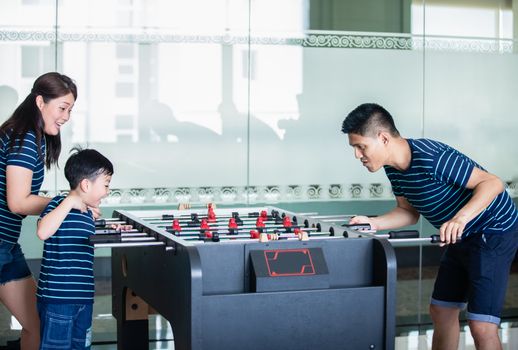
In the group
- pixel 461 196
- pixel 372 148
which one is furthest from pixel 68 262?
pixel 461 196

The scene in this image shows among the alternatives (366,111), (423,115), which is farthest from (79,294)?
(423,115)

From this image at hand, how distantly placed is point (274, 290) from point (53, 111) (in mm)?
1216

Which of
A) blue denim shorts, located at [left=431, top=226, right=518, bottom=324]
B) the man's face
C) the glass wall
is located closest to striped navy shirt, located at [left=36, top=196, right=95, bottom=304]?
the man's face

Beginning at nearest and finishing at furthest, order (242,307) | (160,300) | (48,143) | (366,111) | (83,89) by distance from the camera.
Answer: (242,307)
(160,300)
(366,111)
(48,143)
(83,89)

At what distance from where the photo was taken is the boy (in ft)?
10.9

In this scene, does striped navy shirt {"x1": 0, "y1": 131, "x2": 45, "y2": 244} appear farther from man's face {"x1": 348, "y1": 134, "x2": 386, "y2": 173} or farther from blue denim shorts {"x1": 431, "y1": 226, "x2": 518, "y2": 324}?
blue denim shorts {"x1": 431, "y1": 226, "x2": 518, "y2": 324}

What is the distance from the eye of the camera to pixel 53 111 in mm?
3664

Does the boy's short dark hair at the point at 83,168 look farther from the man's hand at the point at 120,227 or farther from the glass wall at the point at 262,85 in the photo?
the glass wall at the point at 262,85

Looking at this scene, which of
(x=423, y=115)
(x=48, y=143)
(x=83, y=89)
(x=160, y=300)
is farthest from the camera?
(x=423, y=115)

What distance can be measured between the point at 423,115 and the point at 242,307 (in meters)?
2.98

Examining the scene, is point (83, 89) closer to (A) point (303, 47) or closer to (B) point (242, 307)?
(A) point (303, 47)

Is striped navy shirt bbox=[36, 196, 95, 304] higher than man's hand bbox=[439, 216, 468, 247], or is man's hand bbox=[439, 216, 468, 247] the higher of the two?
man's hand bbox=[439, 216, 468, 247]

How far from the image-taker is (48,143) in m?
3.78

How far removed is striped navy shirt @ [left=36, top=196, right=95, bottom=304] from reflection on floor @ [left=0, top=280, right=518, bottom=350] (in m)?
1.68
